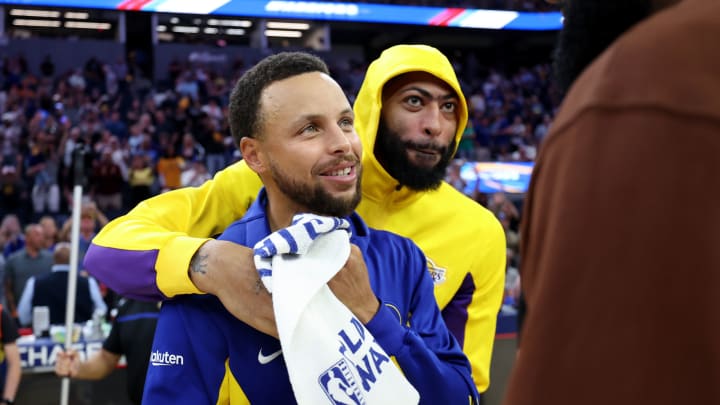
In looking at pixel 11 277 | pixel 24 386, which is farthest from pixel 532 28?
pixel 24 386

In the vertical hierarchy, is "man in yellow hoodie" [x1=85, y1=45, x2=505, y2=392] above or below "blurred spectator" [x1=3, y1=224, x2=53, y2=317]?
above

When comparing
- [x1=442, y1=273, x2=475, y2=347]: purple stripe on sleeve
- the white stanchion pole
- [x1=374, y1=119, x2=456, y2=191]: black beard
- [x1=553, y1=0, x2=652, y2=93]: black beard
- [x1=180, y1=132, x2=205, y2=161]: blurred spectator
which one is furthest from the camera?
[x1=180, y1=132, x2=205, y2=161]: blurred spectator

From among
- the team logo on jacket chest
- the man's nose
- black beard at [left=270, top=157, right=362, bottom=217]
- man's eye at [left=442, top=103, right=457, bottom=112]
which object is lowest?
the team logo on jacket chest

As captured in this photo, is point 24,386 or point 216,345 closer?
point 216,345

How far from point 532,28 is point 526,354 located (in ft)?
99.0

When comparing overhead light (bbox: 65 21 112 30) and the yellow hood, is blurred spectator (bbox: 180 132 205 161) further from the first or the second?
the yellow hood

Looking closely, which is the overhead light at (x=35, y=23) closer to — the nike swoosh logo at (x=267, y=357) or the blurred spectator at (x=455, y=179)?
the blurred spectator at (x=455, y=179)

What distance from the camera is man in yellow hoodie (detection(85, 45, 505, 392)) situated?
2344mm

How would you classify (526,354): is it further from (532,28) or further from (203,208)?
(532,28)

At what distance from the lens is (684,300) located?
0.75 m

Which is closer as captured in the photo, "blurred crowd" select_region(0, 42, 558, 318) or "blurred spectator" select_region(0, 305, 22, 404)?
"blurred spectator" select_region(0, 305, 22, 404)

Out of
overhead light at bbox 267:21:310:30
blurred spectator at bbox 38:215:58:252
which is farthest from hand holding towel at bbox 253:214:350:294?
overhead light at bbox 267:21:310:30

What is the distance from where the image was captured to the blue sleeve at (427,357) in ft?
5.51

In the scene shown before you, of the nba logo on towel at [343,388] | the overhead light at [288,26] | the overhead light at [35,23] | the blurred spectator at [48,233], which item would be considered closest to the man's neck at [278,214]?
the nba logo on towel at [343,388]
